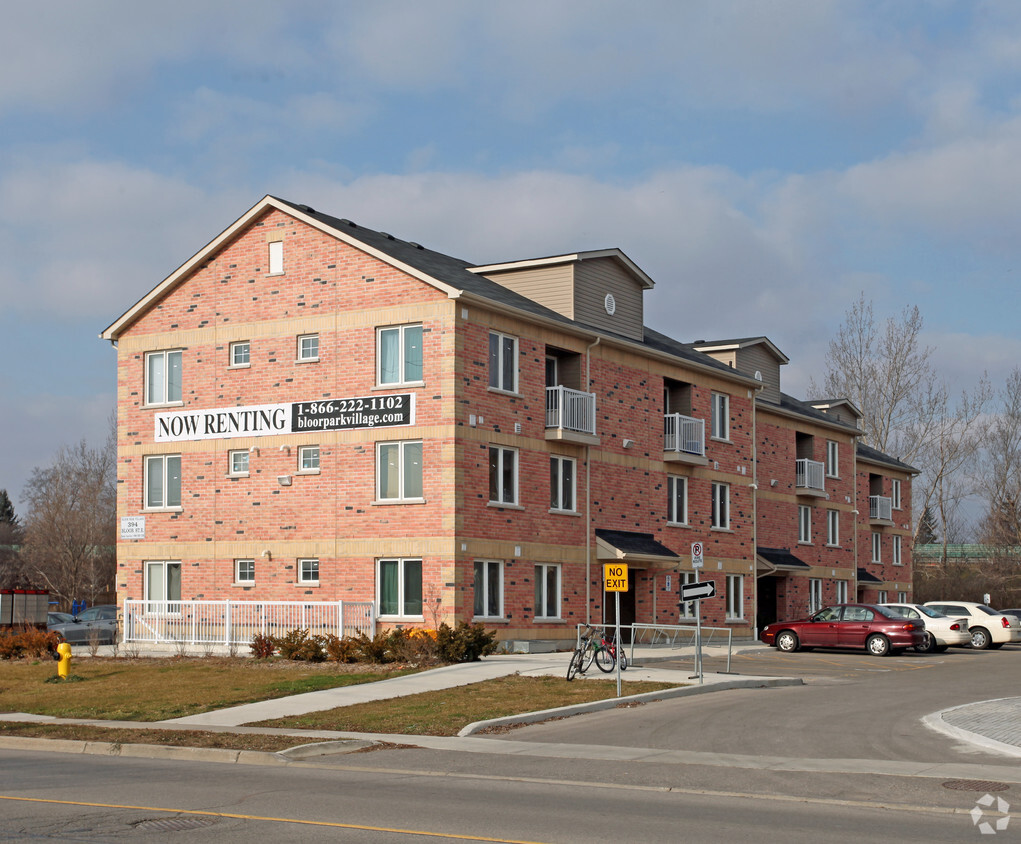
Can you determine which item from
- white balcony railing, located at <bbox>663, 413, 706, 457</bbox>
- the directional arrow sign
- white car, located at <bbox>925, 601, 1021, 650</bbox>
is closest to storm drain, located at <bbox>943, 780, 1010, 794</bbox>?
the directional arrow sign

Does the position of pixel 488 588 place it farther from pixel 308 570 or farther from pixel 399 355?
pixel 399 355

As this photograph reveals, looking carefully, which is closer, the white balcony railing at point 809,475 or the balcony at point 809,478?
the balcony at point 809,478

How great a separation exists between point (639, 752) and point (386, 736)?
4039mm

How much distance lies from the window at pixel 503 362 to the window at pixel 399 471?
9.10 feet

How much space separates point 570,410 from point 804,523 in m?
18.9

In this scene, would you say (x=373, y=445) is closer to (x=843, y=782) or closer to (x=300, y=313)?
(x=300, y=313)

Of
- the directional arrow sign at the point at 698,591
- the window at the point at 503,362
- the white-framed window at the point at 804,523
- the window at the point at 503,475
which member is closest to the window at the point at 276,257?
the window at the point at 503,362

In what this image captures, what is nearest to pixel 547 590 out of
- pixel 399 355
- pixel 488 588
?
pixel 488 588

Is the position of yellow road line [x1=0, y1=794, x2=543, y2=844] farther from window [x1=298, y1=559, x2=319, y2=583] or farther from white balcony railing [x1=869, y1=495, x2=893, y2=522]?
white balcony railing [x1=869, y1=495, x2=893, y2=522]

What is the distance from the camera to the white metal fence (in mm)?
30328

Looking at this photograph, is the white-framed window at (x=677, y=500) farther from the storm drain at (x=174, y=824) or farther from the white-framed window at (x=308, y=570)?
the storm drain at (x=174, y=824)

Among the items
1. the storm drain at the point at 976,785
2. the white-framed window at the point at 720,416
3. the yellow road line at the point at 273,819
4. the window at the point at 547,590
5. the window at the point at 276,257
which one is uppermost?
the window at the point at 276,257

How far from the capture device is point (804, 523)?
49.1 metres

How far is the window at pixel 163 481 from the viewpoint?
1368 inches
